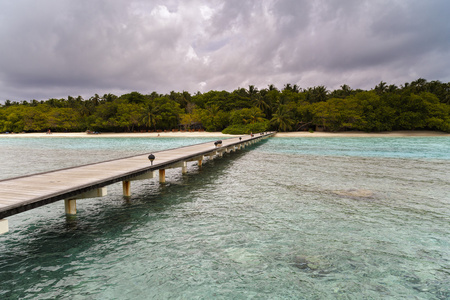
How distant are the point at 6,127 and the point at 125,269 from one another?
93.0 m

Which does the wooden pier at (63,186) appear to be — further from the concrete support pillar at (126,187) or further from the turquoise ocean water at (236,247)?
the turquoise ocean water at (236,247)

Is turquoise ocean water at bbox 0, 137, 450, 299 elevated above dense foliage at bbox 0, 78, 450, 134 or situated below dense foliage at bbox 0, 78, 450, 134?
below

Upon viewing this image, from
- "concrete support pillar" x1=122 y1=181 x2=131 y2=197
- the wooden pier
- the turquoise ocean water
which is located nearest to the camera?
the turquoise ocean water

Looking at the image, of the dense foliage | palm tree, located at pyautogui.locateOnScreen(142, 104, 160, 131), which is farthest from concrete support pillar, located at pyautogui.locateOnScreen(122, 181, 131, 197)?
palm tree, located at pyautogui.locateOnScreen(142, 104, 160, 131)

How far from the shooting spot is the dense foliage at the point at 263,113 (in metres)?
56.8

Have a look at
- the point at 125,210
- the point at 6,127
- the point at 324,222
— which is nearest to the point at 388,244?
the point at 324,222

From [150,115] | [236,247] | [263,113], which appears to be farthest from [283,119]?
[236,247]

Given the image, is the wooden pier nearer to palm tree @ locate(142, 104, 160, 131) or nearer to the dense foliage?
the dense foliage

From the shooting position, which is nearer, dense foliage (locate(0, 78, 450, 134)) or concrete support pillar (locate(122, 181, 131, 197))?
concrete support pillar (locate(122, 181, 131, 197))

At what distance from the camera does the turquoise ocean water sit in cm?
457

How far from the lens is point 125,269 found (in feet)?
16.9

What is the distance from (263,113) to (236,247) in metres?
64.1

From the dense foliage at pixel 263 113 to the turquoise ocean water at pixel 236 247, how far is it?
1978 inches

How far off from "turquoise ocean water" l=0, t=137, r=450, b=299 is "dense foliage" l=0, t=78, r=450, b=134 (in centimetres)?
5025
